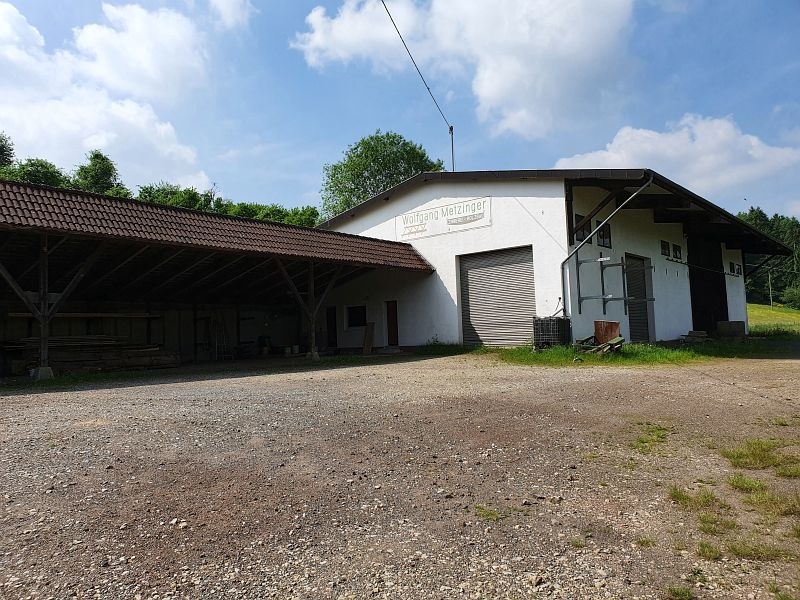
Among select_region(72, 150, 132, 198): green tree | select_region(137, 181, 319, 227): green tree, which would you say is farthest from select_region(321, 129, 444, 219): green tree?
select_region(72, 150, 132, 198): green tree

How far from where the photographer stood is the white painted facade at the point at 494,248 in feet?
51.7

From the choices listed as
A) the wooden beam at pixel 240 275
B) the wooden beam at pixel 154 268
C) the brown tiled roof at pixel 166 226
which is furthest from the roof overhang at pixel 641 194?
the wooden beam at pixel 154 268

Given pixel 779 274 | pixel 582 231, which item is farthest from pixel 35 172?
pixel 779 274

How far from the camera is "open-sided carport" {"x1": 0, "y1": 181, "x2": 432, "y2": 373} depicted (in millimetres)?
10813

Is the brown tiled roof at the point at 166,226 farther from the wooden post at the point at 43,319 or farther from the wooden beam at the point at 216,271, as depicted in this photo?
the wooden beam at the point at 216,271

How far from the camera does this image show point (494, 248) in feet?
56.1

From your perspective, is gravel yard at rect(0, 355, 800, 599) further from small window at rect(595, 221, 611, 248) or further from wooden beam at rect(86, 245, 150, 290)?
small window at rect(595, 221, 611, 248)

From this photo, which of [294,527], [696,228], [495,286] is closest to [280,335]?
[495,286]

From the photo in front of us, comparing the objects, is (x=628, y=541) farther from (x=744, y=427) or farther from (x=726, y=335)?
(x=726, y=335)

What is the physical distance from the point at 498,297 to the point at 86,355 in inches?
466

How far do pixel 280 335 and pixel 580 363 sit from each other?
1414 centimetres

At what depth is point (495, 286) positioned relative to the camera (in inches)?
680

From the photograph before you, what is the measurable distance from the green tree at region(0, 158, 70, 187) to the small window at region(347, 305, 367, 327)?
26114 mm

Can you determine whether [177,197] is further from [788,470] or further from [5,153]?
[788,470]
